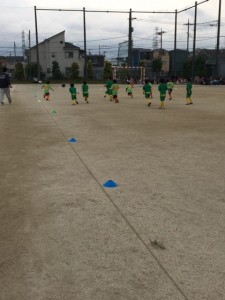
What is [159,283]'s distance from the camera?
9.83ft

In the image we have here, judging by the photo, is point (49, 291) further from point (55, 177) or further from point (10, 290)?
point (55, 177)

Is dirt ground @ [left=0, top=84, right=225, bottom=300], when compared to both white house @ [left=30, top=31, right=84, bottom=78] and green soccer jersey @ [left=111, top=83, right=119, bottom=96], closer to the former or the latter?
green soccer jersey @ [left=111, top=83, right=119, bottom=96]

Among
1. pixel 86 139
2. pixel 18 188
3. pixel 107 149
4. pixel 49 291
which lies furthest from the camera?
pixel 86 139

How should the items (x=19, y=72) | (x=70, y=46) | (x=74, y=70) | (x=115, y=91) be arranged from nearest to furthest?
(x=115, y=91) < (x=74, y=70) < (x=19, y=72) < (x=70, y=46)

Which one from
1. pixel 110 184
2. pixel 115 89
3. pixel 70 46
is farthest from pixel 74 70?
pixel 110 184

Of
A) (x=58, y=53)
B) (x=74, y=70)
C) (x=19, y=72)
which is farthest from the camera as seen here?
(x=58, y=53)

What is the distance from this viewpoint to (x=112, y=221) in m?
4.23

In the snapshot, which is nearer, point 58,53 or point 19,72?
point 19,72

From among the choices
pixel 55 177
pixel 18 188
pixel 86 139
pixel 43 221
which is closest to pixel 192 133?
pixel 86 139

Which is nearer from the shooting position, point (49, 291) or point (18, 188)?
point (49, 291)

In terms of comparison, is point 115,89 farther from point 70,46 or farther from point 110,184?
→ point 70,46

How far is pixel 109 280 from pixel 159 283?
44 centimetres

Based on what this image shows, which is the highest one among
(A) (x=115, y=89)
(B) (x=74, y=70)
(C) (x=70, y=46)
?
(C) (x=70, y=46)

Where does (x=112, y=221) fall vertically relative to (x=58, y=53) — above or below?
below
